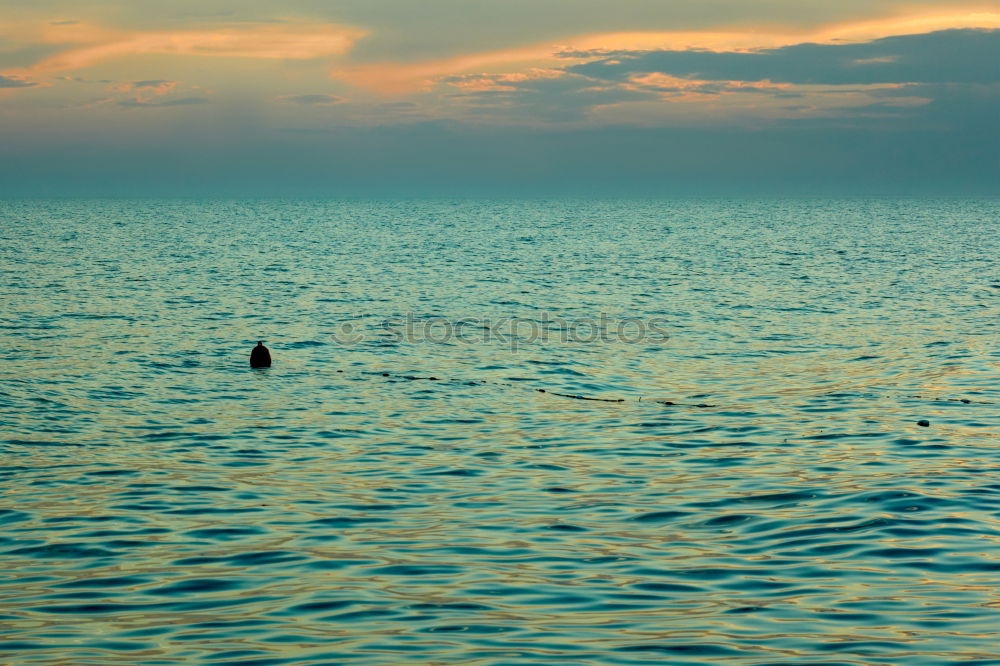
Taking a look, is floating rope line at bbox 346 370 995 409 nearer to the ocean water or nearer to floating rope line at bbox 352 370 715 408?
floating rope line at bbox 352 370 715 408

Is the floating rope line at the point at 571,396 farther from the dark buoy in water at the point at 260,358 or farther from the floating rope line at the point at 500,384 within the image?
the dark buoy in water at the point at 260,358

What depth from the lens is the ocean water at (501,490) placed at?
32.3 ft

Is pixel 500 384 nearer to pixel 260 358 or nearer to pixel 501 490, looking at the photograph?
pixel 260 358

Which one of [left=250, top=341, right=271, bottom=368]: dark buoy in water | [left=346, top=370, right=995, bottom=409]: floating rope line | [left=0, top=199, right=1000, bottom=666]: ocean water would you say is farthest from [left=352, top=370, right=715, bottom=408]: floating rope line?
[left=250, top=341, right=271, bottom=368]: dark buoy in water

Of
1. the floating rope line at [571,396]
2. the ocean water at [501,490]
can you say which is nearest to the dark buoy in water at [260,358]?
the ocean water at [501,490]

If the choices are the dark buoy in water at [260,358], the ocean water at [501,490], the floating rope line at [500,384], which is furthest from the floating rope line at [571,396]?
the dark buoy in water at [260,358]

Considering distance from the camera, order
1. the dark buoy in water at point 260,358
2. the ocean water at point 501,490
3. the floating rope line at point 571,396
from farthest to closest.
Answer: the dark buoy in water at point 260,358
the floating rope line at point 571,396
the ocean water at point 501,490

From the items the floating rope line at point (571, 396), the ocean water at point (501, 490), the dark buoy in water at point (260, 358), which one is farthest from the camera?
the dark buoy in water at point (260, 358)

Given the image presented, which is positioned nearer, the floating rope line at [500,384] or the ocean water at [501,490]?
the ocean water at [501,490]

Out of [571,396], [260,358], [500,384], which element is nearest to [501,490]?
[571,396]

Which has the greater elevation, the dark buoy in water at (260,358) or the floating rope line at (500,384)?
the dark buoy in water at (260,358)

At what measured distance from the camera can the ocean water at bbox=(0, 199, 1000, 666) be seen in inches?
388

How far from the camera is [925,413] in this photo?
21.4m

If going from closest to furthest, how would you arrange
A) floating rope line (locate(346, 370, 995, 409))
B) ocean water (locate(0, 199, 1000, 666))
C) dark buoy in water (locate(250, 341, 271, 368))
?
1. ocean water (locate(0, 199, 1000, 666))
2. floating rope line (locate(346, 370, 995, 409))
3. dark buoy in water (locate(250, 341, 271, 368))
